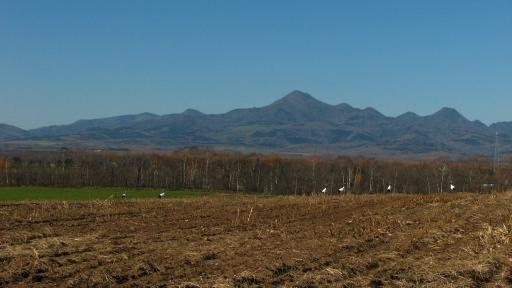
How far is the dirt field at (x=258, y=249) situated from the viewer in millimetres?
11250

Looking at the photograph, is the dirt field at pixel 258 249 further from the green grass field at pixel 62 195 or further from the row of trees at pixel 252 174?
the row of trees at pixel 252 174

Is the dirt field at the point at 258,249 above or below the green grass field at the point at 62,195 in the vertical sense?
above

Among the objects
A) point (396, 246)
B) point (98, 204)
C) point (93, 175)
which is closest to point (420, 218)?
point (396, 246)

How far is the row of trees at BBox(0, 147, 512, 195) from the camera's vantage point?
8550cm

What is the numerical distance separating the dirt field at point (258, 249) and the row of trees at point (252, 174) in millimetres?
61910

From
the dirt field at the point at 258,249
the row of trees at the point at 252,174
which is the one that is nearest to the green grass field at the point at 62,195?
the row of trees at the point at 252,174

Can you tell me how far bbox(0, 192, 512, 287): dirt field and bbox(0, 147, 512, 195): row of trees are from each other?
61.9 metres

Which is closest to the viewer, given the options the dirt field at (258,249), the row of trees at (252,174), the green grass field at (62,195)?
the dirt field at (258,249)

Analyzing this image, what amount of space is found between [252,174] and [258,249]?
7522 centimetres

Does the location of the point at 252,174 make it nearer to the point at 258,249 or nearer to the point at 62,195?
the point at 62,195

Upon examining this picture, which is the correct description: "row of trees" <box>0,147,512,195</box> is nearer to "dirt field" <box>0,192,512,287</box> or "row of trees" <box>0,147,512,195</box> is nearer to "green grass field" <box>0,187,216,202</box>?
"green grass field" <box>0,187,216,202</box>

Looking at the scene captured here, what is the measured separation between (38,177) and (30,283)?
8437 cm

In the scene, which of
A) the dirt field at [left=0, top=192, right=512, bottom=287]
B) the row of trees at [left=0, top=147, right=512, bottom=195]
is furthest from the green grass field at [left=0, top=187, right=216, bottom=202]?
the dirt field at [left=0, top=192, right=512, bottom=287]

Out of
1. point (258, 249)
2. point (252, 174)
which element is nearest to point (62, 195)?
point (252, 174)
